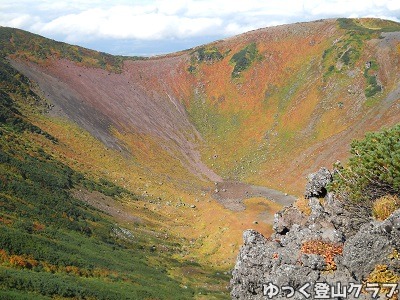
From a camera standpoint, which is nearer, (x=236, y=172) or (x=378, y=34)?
(x=236, y=172)

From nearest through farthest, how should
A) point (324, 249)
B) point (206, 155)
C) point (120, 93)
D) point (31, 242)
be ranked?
1. point (324, 249)
2. point (31, 242)
3. point (206, 155)
4. point (120, 93)

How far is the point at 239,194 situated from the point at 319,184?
4933 cm

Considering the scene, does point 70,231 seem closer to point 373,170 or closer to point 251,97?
point 373,170

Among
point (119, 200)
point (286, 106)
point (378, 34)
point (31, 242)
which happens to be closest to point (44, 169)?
point (119, 200)

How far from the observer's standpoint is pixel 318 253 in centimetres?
1803

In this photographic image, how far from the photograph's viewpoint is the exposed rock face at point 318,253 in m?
16.1

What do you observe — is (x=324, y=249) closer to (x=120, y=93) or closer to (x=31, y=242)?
(x=31, y=242)

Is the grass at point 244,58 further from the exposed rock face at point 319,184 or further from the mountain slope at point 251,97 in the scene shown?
the exposed rock face at point 319,184

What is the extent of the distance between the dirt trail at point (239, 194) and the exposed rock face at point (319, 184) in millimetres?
38015

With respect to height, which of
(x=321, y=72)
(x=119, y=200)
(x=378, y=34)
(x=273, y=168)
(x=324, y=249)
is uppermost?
(x=378, y=34)

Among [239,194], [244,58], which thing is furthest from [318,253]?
[244,58]

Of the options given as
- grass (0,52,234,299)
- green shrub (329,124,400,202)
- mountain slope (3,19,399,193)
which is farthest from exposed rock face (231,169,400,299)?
mountain slope (3,19,399,193)

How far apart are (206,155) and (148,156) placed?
49.5ft

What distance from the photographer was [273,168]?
3182 inches
